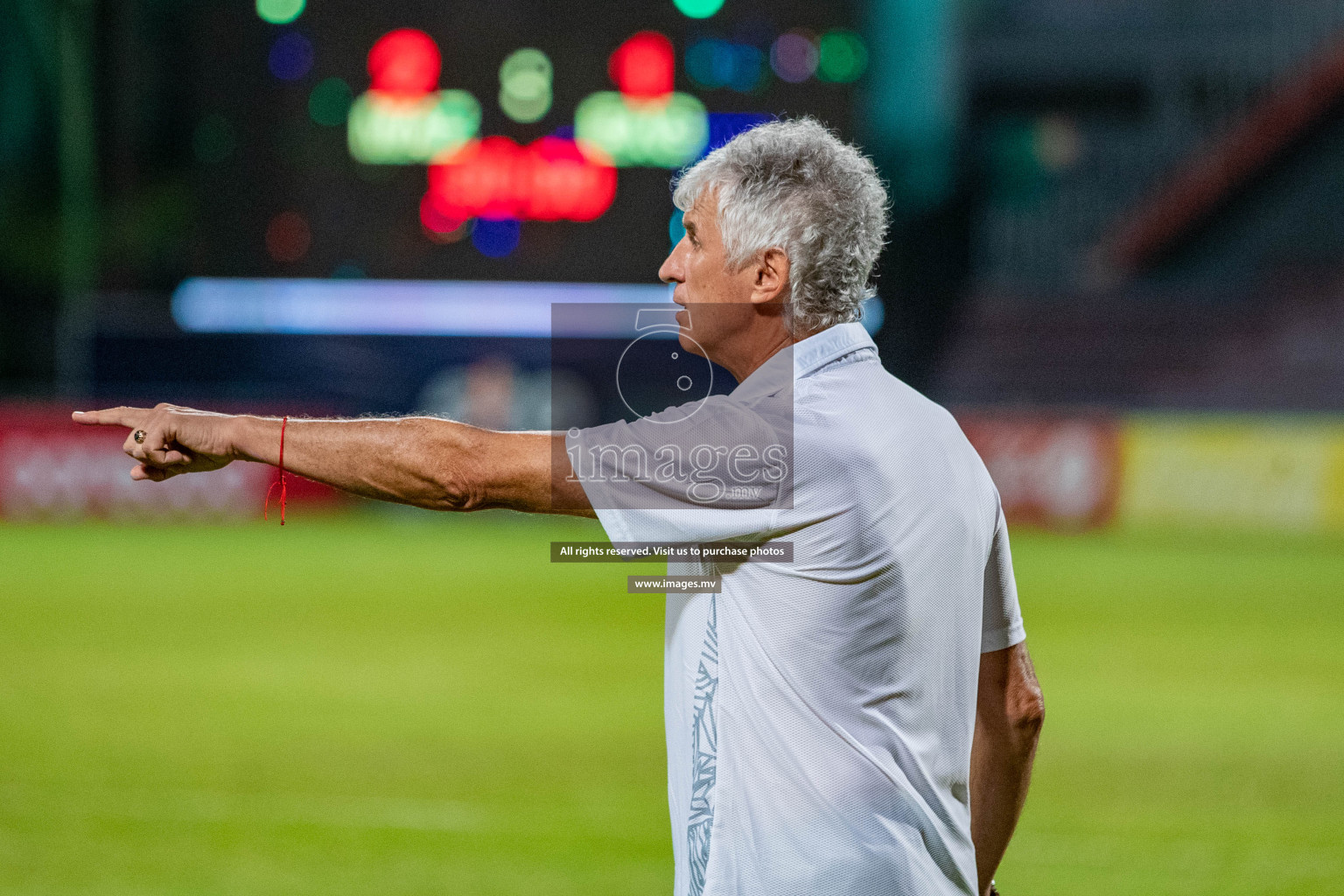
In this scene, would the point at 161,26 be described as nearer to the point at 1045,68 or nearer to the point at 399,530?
the point at 399,530

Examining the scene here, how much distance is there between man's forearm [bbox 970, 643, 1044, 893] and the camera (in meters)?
2.24

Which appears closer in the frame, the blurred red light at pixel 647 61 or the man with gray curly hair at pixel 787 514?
the man with gray curly hair at pixel 787 514

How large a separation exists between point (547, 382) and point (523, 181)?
357cm

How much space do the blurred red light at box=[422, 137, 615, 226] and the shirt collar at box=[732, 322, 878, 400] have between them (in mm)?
15511

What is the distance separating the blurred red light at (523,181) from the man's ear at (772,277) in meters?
15.5

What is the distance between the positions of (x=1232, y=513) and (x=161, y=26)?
57.5 ft

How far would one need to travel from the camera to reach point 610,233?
1733cm

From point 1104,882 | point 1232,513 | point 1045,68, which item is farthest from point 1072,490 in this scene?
point 1045,68

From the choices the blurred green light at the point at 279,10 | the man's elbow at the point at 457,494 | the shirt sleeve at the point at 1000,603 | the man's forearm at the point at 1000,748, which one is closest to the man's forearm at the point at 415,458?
the man's elbow at the point at 457,494

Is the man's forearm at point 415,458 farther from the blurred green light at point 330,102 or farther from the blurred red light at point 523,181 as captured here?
the blurred green light at point 330,102

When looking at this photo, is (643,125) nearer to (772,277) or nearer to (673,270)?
(673,270)

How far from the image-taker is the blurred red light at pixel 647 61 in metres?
16.8

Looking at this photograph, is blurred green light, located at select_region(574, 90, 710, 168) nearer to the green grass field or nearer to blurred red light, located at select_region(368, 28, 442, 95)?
blurred red light, located at select_region(368, 28, 442, 95)

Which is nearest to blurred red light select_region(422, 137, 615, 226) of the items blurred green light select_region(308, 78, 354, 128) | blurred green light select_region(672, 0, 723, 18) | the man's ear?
blurred green light select_region(308, 78, 354, 128)
